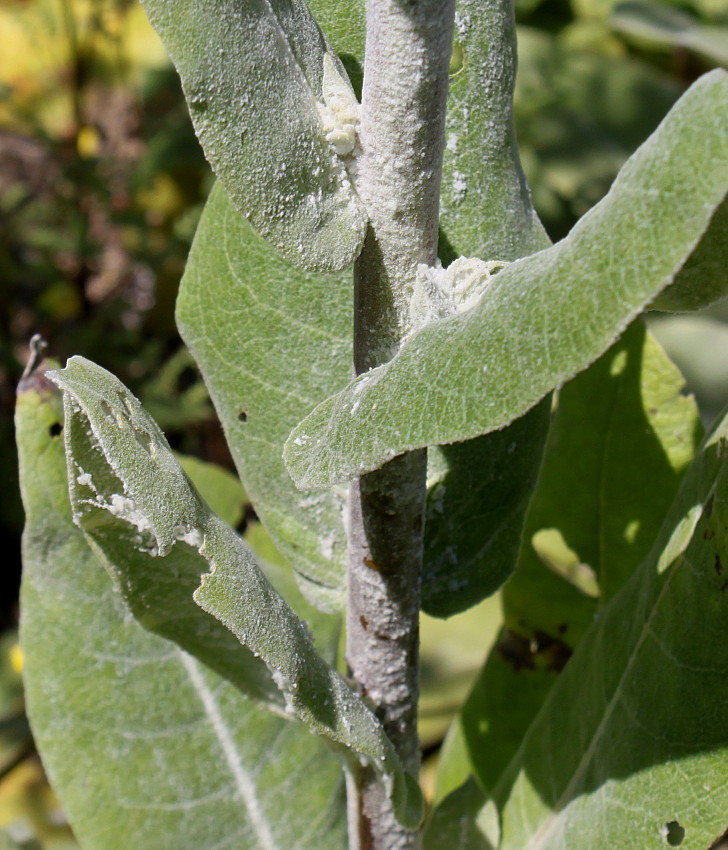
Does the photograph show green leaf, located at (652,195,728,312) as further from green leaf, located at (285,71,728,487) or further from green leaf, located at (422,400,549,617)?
green leaf, located at (422,400,549,617)

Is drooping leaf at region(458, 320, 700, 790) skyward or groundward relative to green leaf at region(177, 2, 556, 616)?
groundward

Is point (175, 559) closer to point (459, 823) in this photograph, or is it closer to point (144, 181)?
point (459, 823)

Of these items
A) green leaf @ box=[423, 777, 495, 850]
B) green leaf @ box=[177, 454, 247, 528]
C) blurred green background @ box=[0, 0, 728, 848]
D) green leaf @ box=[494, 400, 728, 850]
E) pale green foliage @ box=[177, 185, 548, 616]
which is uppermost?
pale green foliage @ box=[177, 185, 548, 616]

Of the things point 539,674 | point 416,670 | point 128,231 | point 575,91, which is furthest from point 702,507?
point 128,231

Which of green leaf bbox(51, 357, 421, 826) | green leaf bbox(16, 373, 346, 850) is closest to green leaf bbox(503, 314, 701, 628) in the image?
green leaf bbox(16, 373, 346, 850)

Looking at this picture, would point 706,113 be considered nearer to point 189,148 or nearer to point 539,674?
point 539,674

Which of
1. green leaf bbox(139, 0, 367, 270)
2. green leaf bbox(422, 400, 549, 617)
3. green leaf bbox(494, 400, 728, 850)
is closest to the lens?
green leaf bbox(139, 0, 367, 270)

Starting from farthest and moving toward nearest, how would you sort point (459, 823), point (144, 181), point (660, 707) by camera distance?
1. point (144, 181)
2. point (459, 823)
3. point (660, 707)

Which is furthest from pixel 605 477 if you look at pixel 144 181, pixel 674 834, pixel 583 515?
pixel 144 181
